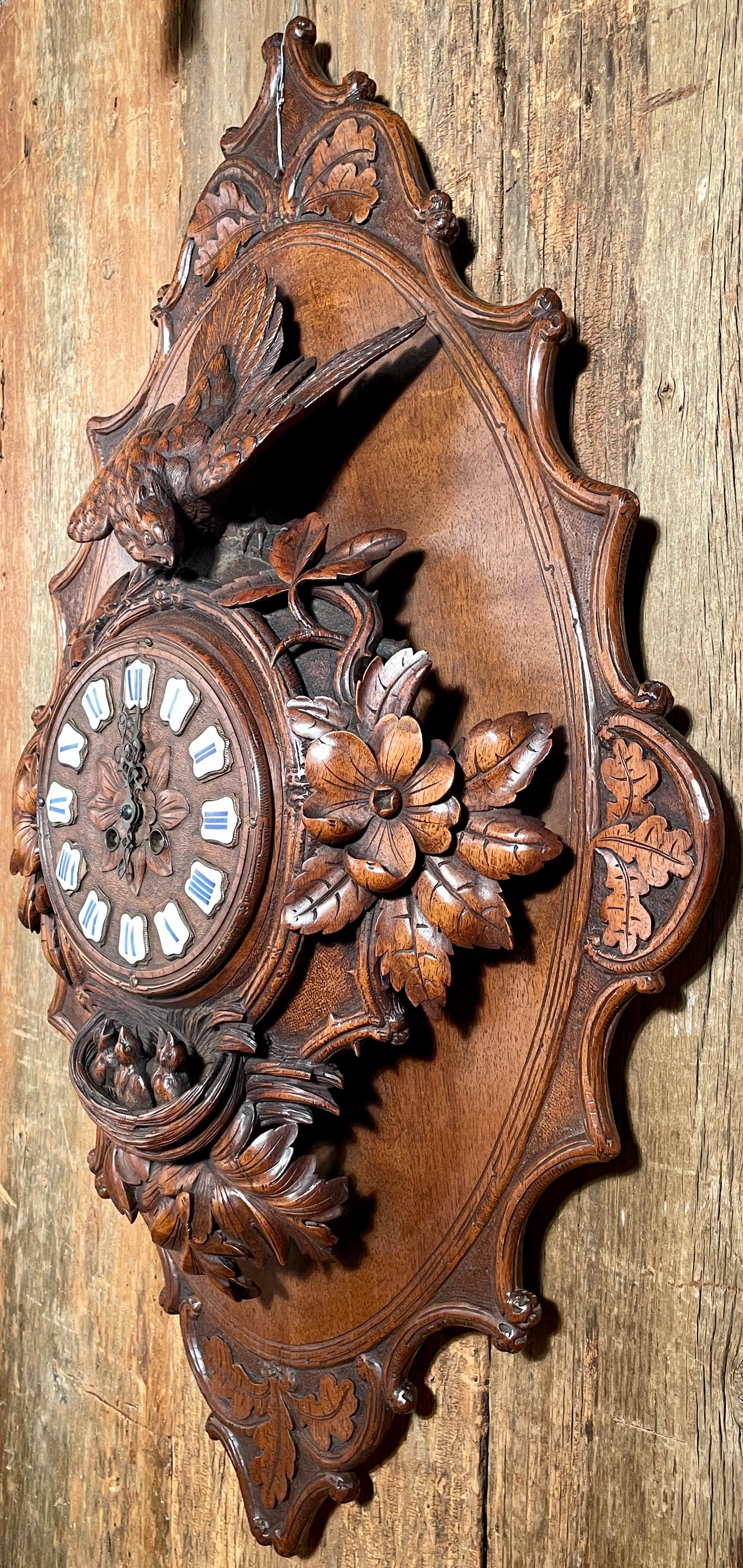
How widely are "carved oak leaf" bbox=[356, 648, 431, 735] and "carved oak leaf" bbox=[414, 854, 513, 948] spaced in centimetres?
9

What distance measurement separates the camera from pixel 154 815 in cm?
90

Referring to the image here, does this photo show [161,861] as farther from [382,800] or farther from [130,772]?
[382,800]

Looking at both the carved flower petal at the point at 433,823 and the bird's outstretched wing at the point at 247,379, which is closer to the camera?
the carved flower petal at the point at 433,823

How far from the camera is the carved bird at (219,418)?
0.85 meters

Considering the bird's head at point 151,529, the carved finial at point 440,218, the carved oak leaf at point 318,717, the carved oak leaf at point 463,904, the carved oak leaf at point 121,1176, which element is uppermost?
the carved finial at point 440,218

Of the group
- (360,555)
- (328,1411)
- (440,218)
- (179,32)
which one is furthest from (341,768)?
(179,32)

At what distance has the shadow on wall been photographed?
3.82ft

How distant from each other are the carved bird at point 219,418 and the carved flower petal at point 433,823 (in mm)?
270

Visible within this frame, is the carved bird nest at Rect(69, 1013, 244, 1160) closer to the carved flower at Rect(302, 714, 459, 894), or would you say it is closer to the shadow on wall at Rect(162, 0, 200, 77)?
the carved flower at Rect(302, 714, 459, 894)

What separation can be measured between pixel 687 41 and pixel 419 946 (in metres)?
0.55

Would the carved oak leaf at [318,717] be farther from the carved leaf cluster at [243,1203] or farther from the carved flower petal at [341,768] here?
the carved leaf cluster at [243,1203]

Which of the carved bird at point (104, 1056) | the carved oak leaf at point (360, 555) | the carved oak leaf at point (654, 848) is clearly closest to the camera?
the carved oak leaf at point (654, 848)

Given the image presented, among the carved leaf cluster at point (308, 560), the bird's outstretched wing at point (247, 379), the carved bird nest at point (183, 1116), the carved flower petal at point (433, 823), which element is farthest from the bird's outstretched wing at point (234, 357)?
the carved bird nest at point (183, 1116)

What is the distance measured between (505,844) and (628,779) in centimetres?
8
